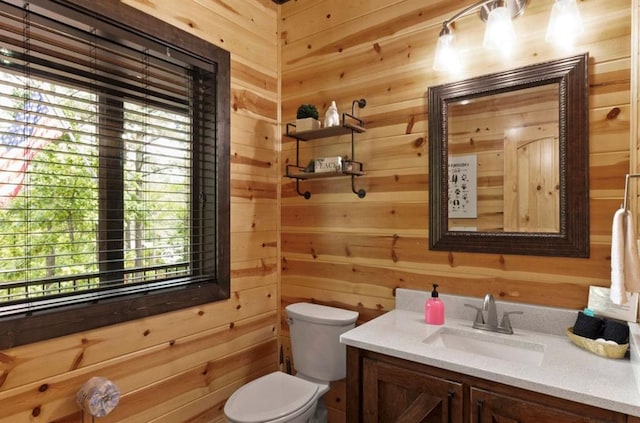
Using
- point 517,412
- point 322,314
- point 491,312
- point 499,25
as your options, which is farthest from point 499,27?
point 322,314

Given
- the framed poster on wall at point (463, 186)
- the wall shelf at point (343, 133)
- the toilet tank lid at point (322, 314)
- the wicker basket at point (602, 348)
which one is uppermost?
the wall shelf at point (343, 133)

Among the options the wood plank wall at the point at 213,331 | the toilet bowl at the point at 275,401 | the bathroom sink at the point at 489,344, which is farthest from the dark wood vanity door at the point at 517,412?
the wood plank wall at the point at 213,331

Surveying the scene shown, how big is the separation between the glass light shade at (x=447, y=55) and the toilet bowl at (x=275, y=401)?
1676 millimetres

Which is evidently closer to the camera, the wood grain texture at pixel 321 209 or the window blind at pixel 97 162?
the window blind at pixel 97 162

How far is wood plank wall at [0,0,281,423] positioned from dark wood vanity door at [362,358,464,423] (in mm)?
905

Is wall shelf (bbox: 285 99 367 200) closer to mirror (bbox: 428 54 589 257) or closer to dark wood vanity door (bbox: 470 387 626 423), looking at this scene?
mirror (bbox: 428 54 589 257)

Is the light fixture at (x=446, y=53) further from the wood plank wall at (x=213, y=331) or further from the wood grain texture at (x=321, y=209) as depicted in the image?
the wood plank wall at (x=213, y=331)

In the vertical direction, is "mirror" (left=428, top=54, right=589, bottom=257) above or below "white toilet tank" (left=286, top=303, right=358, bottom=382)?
above

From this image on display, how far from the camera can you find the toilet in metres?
A: 1.58

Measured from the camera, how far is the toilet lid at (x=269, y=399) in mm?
1535

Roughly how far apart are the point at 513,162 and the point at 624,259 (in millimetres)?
641

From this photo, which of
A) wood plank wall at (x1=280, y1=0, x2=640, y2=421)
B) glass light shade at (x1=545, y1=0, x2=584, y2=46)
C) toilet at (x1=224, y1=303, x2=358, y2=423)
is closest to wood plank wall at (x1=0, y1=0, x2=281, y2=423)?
wood plank wall at (x1=280, y1=0, x2=640, y2=421)

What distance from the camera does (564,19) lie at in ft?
4.60

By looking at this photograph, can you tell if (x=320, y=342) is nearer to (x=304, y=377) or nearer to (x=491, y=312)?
(x=304, y=377)
